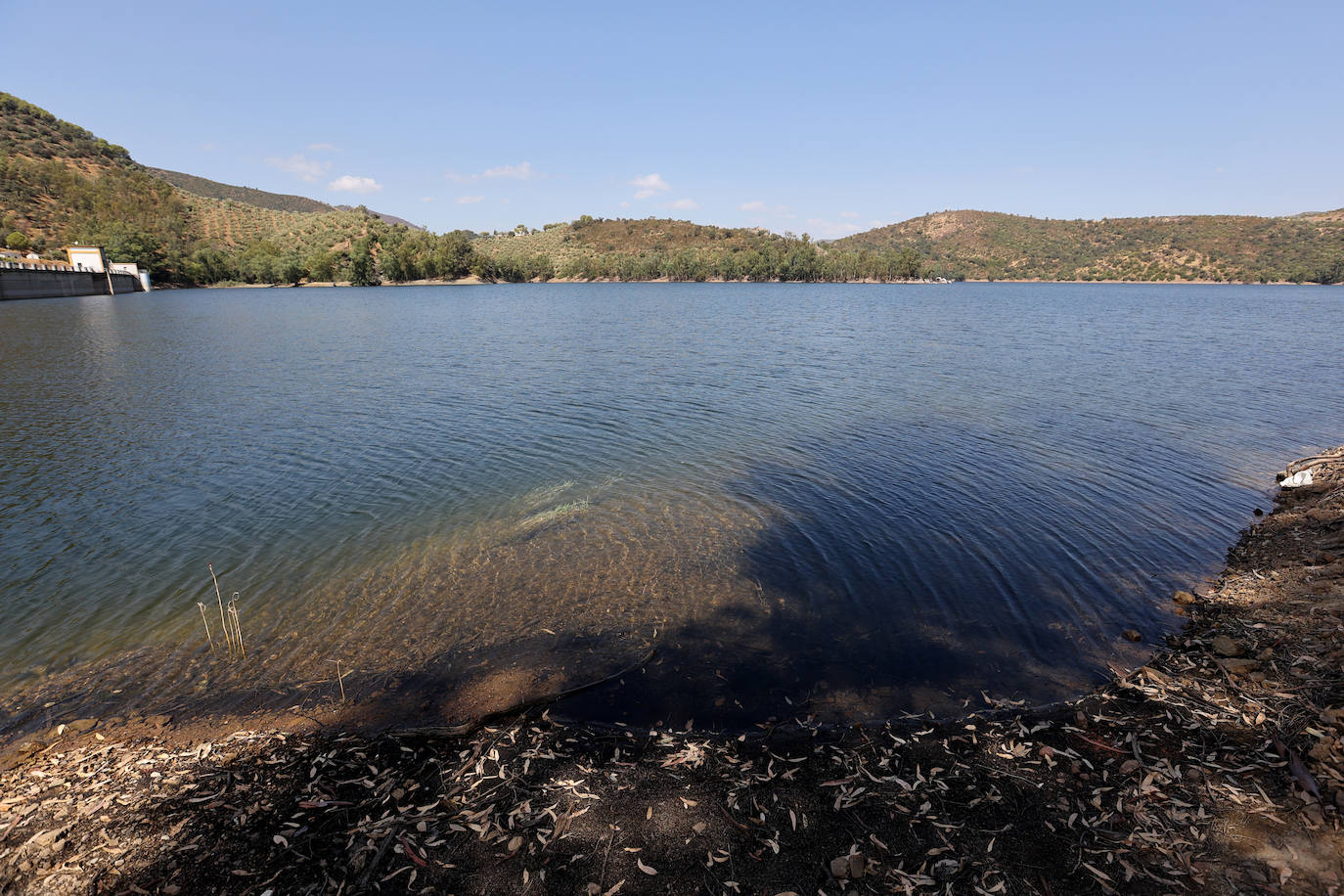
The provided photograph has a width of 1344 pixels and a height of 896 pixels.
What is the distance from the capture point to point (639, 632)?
376 inches

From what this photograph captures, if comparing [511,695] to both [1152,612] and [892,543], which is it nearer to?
Answer: [892,543]

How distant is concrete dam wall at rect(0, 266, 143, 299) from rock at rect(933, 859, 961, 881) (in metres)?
107

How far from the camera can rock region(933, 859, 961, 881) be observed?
486 cm

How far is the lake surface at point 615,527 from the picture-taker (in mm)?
8578

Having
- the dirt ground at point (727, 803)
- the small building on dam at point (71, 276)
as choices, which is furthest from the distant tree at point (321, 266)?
the dirt ground at point (727, 803)

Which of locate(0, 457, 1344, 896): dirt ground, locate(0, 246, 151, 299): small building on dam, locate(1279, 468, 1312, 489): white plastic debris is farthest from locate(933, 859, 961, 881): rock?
locate(0, 246, 151, 299): small building on dam

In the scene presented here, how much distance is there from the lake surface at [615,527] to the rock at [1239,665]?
1.18m

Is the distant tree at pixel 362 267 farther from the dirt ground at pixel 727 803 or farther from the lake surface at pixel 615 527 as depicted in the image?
the dirt ground at pixel 727 803

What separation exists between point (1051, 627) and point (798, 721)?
562 cm

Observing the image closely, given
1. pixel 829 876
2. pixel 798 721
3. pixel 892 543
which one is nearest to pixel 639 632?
pixel 798 721

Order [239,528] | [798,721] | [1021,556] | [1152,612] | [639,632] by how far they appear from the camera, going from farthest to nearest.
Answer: [239,528] < [1021,556] < [1152,612] < [639,632] < [798,721]

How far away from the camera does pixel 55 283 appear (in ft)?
263

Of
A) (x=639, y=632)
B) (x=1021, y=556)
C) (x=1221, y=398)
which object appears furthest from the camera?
(x=1221, y=398)

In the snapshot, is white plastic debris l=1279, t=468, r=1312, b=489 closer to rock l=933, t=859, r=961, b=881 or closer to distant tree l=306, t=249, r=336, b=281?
rock l=933, t=859, r=961, b=881
